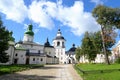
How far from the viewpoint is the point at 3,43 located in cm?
2898

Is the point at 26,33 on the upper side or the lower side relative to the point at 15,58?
upper

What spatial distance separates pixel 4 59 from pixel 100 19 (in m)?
25.4

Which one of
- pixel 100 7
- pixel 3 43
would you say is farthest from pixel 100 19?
pixel 3 43

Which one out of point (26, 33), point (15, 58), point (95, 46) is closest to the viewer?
point (95, 46)

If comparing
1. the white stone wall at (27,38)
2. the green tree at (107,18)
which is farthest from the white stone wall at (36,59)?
Result: the green tree at (107,18)

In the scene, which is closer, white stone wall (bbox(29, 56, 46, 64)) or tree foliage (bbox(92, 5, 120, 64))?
tree foliage (bbox(92, 5, 120, 64))

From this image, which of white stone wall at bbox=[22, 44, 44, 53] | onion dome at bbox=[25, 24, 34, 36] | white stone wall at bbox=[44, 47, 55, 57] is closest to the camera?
white stone wall at bbox=[22, 44, 44, 53]

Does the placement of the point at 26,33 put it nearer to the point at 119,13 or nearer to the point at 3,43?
the point at 119,13

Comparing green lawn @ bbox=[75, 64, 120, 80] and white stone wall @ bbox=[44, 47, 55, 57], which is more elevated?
white stone wall @ bbox=[44, 47, 55, 57]

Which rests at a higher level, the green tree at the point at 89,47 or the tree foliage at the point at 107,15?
the tree foliage at the point at 107,15

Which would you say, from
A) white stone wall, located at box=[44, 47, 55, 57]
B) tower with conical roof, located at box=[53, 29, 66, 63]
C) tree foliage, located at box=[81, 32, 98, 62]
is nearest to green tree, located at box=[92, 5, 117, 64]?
tree foliage, located at box=[81, 32, 98, 62]

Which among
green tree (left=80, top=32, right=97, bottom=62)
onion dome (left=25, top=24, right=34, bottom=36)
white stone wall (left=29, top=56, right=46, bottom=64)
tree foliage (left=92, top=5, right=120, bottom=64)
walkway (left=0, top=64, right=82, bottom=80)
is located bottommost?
walkway (left=0, top=64, right=82, bottom=80)

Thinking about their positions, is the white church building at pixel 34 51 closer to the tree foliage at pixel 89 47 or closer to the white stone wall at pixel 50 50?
the white stone wall at pixel 50 50

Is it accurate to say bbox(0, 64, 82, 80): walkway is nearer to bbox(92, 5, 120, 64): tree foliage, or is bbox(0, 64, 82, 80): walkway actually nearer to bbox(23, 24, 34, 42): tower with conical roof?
bbox(92, 5, 120, 64): tree foliage
